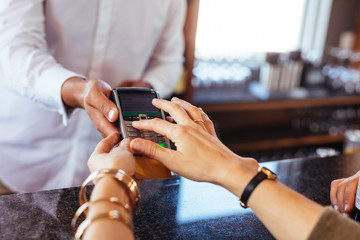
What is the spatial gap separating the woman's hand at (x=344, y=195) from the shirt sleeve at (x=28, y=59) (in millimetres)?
736

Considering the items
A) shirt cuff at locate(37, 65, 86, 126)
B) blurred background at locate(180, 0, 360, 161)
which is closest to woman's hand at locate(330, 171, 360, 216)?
shirt cuff at locate(37, 65, 86, 126)

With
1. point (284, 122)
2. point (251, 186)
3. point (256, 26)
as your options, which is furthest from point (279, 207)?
point (284, 122)

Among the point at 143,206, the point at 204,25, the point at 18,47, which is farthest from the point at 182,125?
the point at 204,25

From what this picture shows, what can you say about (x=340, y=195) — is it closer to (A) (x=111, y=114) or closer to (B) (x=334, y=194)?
(B) (x=334, y=194)

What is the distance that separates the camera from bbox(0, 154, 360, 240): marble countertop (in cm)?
61

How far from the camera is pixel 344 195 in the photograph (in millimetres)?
754

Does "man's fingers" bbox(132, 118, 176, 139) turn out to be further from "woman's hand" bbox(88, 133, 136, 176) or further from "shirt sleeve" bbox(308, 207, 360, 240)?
"shirt sleeve" bbox(308, 207, 360, 240)

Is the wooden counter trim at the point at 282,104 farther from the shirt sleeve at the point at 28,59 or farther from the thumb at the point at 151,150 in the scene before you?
the thumb at the point at 151,150

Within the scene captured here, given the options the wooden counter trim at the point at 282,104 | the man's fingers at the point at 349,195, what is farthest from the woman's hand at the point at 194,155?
the wooden counter trim at the point at 282,104

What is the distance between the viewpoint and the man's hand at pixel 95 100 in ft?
2.45

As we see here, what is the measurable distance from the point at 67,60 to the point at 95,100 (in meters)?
0.49

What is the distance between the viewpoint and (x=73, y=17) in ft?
3.70

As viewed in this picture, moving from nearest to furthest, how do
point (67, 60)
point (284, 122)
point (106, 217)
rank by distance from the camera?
point (106, 217)
point (67, 60)
point (284, 122)

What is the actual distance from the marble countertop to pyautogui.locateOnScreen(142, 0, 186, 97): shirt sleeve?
1.99ft
